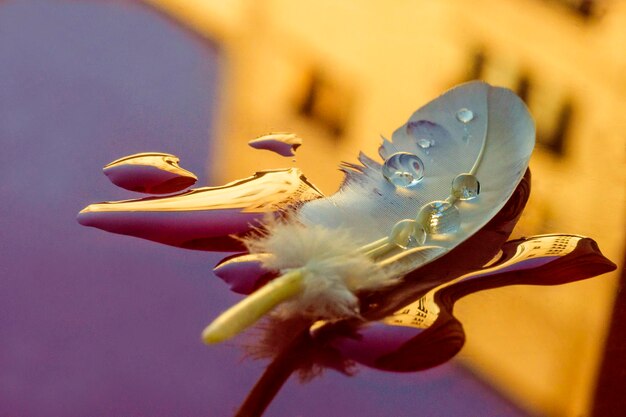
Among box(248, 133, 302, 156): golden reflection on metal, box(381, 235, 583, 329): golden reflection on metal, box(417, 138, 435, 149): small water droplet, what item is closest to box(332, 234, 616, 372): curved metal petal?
box(381, 235, 583, 329): golden reflection on metal

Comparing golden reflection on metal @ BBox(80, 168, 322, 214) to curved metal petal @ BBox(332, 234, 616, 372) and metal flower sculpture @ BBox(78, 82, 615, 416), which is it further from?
curved metal petal @ BBox(332, 234, 616, 372)

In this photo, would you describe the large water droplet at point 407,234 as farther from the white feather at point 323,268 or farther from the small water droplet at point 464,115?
the small water droplet at point 464,115

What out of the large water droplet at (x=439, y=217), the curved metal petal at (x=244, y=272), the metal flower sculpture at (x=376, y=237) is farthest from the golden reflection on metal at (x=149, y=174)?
the large water droplet at (x=439, y=217)

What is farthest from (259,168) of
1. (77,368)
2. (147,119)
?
(77,368)

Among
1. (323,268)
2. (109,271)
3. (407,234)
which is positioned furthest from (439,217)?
(109,271)

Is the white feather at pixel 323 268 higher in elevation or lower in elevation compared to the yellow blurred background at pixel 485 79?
lower

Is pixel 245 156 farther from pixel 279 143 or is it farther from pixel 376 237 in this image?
pixel 376 237
